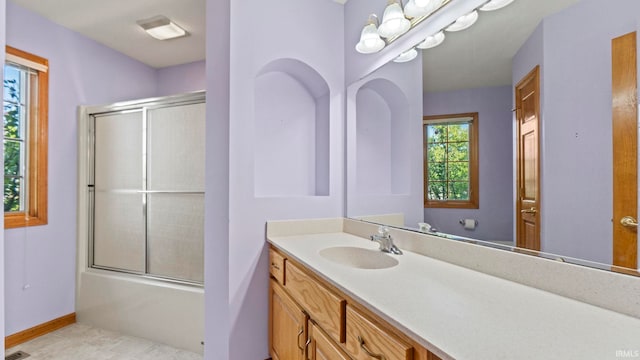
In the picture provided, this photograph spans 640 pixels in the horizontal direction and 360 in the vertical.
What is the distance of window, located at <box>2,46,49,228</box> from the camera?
2189 millimetres

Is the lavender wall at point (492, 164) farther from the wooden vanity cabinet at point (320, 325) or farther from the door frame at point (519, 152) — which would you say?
the wooden vanity cabinet at point (320, 325)

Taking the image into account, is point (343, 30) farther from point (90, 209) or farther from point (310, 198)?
point (90, 209)

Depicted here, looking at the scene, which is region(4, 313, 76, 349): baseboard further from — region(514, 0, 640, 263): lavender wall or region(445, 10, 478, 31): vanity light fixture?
region(445, 10, 478, 31): vanity light fixture

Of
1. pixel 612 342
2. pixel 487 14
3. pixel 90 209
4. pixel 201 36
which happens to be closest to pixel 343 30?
pixel 487 14

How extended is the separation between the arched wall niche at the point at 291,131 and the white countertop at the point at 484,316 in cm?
111

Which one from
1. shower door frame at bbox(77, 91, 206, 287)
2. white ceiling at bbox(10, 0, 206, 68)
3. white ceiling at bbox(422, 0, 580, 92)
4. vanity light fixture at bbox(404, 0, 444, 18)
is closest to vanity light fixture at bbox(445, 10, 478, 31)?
white ceiling at bbox(422, 0, 580, 92)

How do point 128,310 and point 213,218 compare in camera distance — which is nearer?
point 213,218

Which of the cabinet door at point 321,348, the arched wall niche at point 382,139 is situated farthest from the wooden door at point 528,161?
the cabinet door at point 321,348

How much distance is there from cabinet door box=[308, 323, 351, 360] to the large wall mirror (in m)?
0.68

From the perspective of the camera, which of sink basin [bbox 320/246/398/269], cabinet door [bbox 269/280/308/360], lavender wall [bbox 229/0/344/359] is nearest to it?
cabinet door [bbox 269/280/308/360]

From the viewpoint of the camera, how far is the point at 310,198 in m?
1.98

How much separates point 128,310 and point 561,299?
2821 millimetres

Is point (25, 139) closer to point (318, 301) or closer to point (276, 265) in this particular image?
point (276, 265)

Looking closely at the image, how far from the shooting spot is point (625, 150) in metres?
0.71
